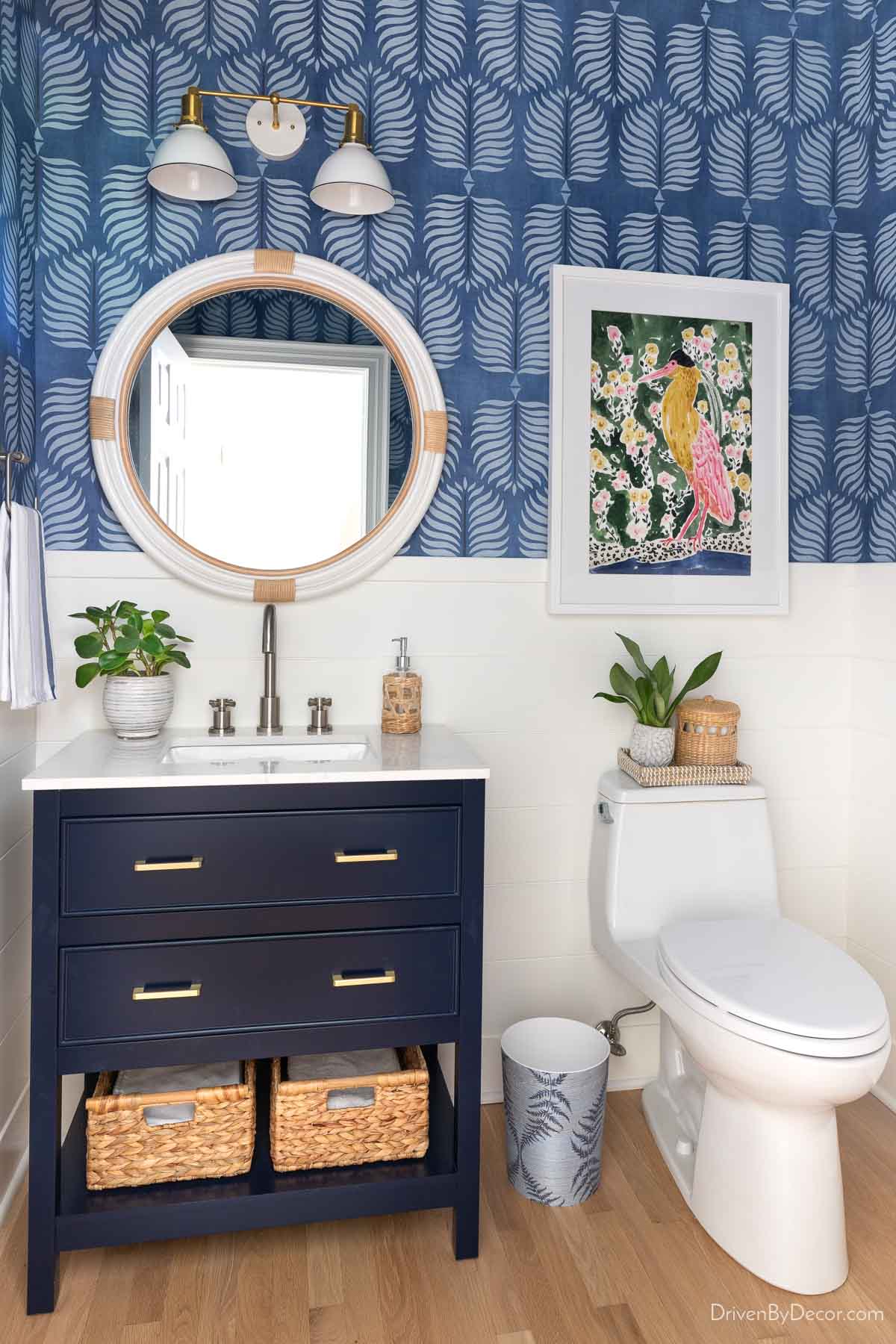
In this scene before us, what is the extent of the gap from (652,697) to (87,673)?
1214 millimetres

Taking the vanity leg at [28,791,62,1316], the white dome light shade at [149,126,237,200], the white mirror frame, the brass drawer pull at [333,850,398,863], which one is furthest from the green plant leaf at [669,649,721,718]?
the white dome light shade at [149,126,237,200]

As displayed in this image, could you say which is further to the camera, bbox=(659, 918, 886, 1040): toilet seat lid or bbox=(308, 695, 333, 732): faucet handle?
bbox=(308, 695, 333, 732): faucet handle

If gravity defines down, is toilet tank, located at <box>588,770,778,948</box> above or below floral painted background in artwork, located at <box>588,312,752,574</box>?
below

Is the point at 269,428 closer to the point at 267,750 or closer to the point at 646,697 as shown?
the point at 267,750

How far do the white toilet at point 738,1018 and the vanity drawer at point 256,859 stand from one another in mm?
528

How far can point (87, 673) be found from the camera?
180cm

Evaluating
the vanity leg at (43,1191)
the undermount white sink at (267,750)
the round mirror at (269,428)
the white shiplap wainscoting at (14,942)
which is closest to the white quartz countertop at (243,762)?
the undermount white sink at (267,750)

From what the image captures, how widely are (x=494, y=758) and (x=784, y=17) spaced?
6.32 feet

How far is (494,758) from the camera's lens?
7.23 ft

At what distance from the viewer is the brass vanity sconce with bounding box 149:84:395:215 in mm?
1849

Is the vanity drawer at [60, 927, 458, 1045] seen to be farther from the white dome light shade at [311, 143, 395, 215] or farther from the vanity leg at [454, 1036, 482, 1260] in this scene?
the white dome light shade at [311, 143, 395, 215]

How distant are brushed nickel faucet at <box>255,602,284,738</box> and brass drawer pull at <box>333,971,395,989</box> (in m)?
0.57

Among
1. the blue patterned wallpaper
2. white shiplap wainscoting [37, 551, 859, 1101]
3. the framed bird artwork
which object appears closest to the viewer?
the blue patterned wallpaper

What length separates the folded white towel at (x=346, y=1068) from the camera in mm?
1734
